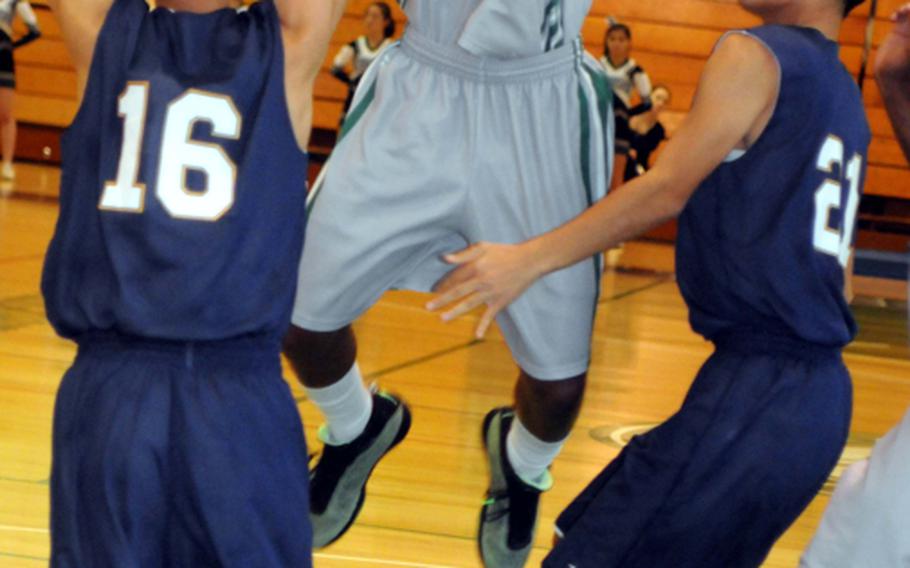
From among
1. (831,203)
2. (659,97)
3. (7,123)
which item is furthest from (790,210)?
(659,97)

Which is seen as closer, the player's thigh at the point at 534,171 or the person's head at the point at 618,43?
the player's thigh at the point at 534,171

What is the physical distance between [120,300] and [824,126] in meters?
1.21

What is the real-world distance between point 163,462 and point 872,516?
43.6 inches

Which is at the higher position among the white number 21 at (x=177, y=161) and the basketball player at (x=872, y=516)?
the white number 21 at (x=177, y=161)

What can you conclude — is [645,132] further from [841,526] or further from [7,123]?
[841,526]

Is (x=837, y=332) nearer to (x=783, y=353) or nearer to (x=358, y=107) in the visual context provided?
(x=783, y=353)

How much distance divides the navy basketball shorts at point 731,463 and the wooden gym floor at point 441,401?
1.17m

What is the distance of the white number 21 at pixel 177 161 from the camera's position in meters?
2.42

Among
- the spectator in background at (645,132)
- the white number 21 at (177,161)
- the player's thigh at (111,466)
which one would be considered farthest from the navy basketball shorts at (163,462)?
the spectator in background at (645,132)

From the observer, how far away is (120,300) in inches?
94.1

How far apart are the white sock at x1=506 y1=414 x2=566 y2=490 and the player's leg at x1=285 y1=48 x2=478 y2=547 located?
521 millimetres

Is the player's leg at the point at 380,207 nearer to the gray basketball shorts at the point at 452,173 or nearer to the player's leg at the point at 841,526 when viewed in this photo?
the gray basketball shorts at the point at 452,173

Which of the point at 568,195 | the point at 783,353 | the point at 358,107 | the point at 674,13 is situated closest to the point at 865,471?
the point at 783,353

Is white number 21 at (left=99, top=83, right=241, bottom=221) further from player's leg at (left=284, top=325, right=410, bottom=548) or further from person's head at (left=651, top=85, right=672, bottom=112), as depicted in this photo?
person's head at (left=651, top=85, right=672, bottom=112)
